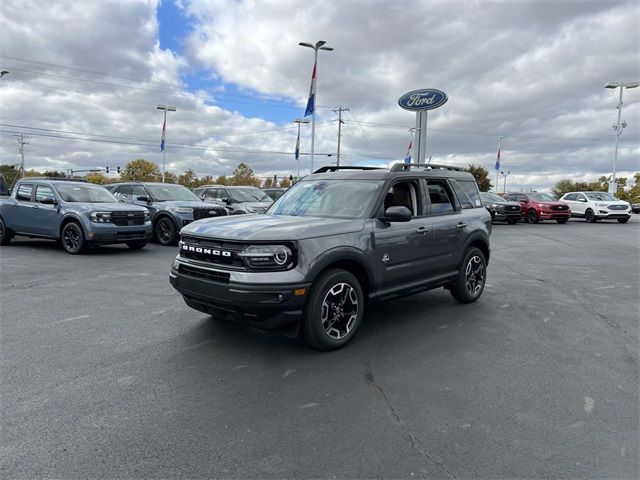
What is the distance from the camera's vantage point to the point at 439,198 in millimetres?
5957

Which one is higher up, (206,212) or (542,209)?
(542,209)

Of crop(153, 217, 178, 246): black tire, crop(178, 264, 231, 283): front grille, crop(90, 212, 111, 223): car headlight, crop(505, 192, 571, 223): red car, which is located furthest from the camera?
crop(505, 192, 571, 223): red car

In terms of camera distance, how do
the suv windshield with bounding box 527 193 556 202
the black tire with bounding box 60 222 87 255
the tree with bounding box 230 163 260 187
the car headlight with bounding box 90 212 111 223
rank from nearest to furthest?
the car headlight with bounding box 90 212 111 223 < the black tire with bounding box 60 222 87 255 < the suv windshield with bounding box 527 193 556 202 < the tree with bounding box 230 163 260 187

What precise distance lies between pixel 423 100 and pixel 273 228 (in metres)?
18.1

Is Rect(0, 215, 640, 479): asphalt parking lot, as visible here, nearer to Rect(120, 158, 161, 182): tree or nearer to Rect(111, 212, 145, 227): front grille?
Rect(111, 212, 145, 227): front grille

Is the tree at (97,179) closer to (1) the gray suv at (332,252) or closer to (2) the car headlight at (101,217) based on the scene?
(2) the car headlight at (101,217)

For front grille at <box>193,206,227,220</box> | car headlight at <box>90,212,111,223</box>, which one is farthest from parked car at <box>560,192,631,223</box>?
car headlight at <box>90,212,111,223</box>

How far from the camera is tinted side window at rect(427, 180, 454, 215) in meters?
5.80

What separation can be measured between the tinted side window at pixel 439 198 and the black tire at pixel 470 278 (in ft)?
2.58

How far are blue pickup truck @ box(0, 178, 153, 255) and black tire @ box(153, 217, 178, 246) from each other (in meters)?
1.02

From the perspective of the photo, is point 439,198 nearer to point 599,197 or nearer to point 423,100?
point 423,100

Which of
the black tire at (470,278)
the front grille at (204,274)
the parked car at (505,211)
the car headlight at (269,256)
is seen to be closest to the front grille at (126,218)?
the front grille at (204,274)

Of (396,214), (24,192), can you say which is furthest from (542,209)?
(24,192)

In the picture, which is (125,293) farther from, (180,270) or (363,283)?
(363,283)
